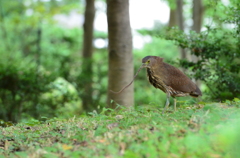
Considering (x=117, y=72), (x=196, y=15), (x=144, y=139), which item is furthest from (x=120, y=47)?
(x=196, y=15)

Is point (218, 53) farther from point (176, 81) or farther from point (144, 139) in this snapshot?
point (144, 139)

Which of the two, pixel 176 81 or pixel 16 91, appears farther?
pixel 16 91

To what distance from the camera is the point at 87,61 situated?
12477 millimetres

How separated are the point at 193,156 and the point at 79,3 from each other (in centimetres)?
2166

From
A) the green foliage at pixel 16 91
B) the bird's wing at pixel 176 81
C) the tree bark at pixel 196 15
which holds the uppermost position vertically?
the tree bark at pixel 196 15

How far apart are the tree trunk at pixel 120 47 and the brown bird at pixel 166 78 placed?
181cm

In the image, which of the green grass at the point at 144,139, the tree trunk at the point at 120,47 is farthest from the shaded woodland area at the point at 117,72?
the green grass at the point at 144,139

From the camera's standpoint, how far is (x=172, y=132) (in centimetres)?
375

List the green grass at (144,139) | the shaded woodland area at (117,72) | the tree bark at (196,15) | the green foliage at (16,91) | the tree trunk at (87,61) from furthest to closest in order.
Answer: the tree bark at (196,15)
the tree trunk at (87,61)
the green foliage at (16,91)
the shaded woodland area at (117,72)
the green grass at (144,139)

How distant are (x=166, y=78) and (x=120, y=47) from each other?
6.73ft

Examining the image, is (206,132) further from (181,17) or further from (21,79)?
(181,17)

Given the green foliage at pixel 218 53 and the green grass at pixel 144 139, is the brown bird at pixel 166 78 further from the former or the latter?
the green foliage at pixel 218 53

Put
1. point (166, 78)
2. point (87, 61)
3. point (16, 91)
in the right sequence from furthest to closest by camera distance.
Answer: point (87, 61) < point (16, 91) < point (166, 78)

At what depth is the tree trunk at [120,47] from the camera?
25.1 ft
